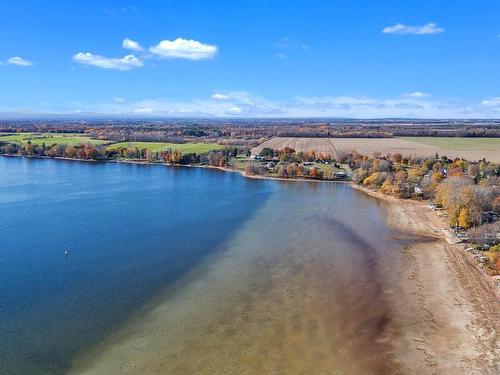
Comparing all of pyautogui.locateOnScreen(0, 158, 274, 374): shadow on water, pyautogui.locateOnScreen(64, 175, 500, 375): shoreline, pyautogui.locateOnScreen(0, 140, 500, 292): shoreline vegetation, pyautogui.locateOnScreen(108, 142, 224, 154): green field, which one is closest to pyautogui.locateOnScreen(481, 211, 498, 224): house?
pyautogui.locateOnScreen(0, 140, 500, 292): shoreline vegetation

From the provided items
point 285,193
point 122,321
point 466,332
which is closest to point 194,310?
point 122,321

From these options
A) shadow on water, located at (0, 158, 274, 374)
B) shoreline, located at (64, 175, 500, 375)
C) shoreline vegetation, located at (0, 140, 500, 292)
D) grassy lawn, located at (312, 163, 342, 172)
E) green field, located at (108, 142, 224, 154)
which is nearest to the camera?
shoreline, located at (64, 175, 500, 375)

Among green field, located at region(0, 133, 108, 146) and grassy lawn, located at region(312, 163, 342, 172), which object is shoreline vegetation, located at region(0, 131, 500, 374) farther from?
green field, located at region(0, 133, 108, 146)

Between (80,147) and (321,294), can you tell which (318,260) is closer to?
(321,294)

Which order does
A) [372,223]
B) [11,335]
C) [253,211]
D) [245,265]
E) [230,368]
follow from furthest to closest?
[253,211] < [372,223] < [245,265] < [11,335] < [230,368]

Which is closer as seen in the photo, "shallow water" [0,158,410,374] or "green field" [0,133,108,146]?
"shallow water" [0,158,410,374]

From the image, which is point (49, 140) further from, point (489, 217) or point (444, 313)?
point (444, 313)
